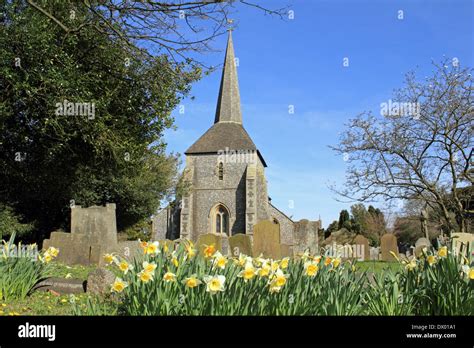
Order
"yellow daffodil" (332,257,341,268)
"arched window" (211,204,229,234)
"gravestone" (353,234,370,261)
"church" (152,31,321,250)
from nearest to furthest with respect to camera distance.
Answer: "yellow daffodil" (332,257,341,268) → "gravestone" (353,234,370,261) → "church" (152,31,321,250) → "arched window" (211,204,229,234)

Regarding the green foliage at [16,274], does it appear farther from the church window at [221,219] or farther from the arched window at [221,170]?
the arched window at [221,170]

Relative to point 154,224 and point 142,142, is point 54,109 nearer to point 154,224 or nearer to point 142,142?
point 142,142

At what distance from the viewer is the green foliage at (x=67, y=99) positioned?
40.1ft

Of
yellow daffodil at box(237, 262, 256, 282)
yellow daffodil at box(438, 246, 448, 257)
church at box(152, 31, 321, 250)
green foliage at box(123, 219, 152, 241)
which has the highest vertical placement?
church at box(152, 31, 321, 250)

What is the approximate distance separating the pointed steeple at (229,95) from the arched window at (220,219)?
31.2ft

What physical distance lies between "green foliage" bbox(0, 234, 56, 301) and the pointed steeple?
→ 39.3 meters

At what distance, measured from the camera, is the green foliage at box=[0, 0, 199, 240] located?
12.2 metres

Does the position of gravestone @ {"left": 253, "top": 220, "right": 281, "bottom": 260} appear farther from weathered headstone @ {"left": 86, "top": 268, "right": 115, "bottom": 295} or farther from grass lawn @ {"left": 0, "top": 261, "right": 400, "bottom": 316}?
grass lawn @ {"left": 0, "top": 261, "right": 400, "bottom": 316}

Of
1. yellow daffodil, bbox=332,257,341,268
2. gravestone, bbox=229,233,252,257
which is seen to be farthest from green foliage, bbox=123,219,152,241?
yellow daffodil, bbox=332,257,341,268

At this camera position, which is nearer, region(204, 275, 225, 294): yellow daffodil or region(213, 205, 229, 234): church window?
region(204, 275, 225, 294): yellow daffodil

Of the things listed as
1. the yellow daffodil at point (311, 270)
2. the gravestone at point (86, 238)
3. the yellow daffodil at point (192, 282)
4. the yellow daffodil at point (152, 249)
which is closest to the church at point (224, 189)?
the gravestone at point (86, 238)

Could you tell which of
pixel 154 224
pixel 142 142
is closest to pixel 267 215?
pixel 154 224

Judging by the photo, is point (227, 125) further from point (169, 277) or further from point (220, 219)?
point (169, 277)
